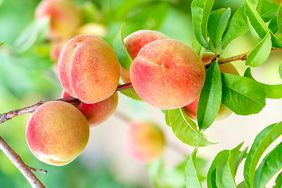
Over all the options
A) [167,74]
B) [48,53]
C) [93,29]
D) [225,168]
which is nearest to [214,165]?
[225,168]

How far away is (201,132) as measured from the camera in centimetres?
54

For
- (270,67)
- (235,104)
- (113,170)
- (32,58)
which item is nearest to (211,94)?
(235,104)

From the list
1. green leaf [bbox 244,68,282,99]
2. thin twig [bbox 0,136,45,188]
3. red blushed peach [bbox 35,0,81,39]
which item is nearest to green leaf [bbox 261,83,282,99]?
green leaf [bbox 244,68,282,99]

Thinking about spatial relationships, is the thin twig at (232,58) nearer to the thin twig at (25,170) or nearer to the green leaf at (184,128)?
the green leaf at (184,128)

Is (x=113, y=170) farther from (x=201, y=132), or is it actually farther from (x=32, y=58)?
(x=201, y=132)

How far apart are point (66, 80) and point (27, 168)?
0.10m

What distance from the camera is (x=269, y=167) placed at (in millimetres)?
531

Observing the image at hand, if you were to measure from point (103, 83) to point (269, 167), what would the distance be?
194 mm

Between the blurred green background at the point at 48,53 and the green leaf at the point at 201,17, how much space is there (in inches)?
2.9

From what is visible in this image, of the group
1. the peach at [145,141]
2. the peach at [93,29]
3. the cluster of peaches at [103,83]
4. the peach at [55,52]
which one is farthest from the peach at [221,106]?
the peach at [145,141]

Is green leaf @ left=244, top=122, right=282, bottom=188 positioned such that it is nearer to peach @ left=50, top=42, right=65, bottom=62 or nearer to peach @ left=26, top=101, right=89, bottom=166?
peach @ left=26, top=101, right=89, bottom=166

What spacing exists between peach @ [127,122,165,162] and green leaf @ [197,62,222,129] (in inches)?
29.3

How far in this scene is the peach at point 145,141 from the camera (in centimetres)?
128

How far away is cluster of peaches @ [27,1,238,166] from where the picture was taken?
0.51 m
